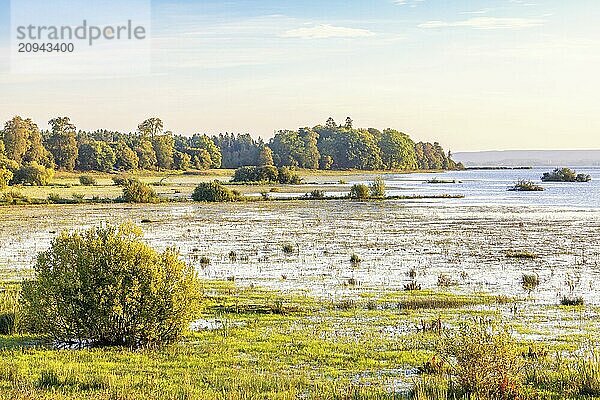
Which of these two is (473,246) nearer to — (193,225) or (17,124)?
(193,225)

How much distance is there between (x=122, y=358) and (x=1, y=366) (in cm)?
222

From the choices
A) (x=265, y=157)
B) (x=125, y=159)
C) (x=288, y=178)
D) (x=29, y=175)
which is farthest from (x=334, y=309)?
(x=265, y=157)

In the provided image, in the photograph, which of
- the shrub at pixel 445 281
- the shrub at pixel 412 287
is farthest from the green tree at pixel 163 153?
the shrub at pixel 412 287

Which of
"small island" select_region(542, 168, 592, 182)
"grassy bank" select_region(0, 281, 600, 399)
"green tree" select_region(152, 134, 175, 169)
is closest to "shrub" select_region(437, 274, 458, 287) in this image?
"grassy bank" select_region(0, 281, 600, 399)

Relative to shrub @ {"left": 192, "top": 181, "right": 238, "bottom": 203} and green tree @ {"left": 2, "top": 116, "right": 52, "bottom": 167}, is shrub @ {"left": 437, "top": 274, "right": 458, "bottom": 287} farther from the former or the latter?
green tree @ {"left": 2, "top": 116, "right": 52, "bottom": 167}

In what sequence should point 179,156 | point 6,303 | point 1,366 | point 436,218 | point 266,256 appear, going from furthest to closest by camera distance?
point 179,156, point 436,218, point 266,256, point 6,303, point 1,366

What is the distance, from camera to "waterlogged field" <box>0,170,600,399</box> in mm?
12547

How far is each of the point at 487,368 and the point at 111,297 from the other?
7751 mm

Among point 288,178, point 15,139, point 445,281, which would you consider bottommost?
point 445,281

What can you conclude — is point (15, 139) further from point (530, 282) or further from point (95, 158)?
point (530, 282)

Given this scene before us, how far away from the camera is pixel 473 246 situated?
37.5 metres

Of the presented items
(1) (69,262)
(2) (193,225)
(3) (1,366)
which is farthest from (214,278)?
(2) (193,225)

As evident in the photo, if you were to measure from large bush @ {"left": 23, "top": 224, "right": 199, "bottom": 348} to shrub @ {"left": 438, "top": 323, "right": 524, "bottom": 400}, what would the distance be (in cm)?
619

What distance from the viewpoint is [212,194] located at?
80.4 metres
